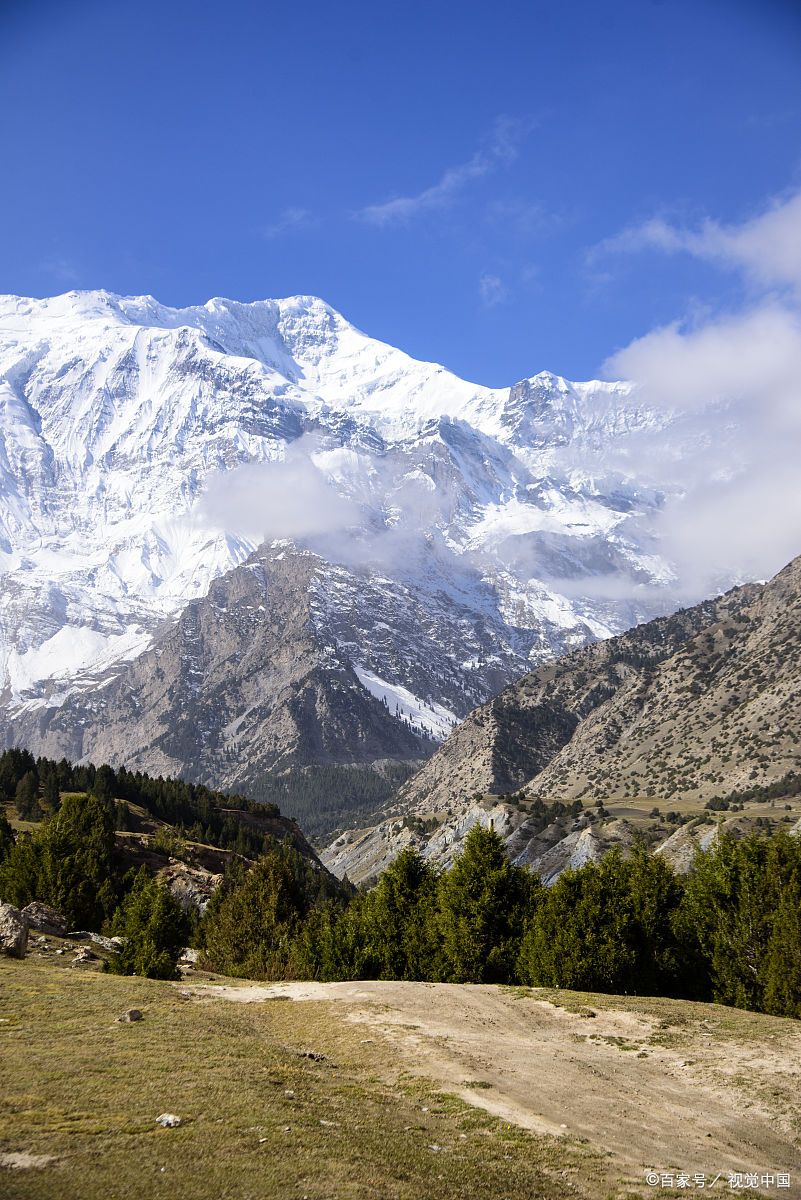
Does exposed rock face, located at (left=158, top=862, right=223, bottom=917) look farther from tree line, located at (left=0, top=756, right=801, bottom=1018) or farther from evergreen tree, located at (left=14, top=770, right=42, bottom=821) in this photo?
evergreen tree, located at (left=14, top=770, right=42, bottom=821)

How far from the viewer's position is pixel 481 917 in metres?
59.4

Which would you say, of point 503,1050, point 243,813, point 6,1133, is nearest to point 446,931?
point 503,1050

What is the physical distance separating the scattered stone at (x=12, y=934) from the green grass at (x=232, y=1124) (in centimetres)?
1385

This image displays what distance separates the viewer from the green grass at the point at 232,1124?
17984 millimetres

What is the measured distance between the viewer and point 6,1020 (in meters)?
31.4

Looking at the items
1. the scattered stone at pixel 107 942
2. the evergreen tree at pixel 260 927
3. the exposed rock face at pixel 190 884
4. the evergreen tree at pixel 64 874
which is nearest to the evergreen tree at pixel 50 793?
the exposed rock face at pixel 190 884

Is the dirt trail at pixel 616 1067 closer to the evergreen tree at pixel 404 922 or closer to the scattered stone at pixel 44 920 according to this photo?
the evergreen tree at pixel 404 922

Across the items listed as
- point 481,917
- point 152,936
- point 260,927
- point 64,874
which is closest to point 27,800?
point 64,874

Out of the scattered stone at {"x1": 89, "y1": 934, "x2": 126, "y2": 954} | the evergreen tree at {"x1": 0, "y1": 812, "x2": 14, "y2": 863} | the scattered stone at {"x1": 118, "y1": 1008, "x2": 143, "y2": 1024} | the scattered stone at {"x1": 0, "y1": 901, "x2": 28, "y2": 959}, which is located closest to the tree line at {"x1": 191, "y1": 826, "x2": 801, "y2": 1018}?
the scattered stone at {"x1": 89, "y1": 934, "x2": 126, "y2": 954}

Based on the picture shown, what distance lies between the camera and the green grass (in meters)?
18.0

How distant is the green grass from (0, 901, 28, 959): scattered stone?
45.4 feet

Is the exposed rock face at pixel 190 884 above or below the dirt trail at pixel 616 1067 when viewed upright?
below

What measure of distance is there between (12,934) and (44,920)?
1698 centimetres

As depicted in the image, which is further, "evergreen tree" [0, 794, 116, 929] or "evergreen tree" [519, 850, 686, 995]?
"evergreen tree" [0, 794, 116, 929]
